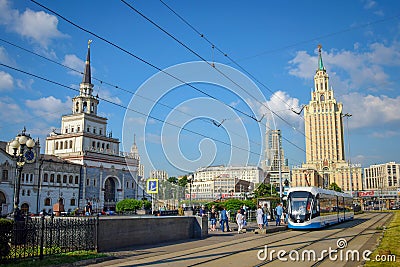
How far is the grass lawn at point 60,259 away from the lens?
472 inches

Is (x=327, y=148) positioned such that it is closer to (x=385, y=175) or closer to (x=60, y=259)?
(x=385, y=175)

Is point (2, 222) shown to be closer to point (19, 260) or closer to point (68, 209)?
point (19, 260)

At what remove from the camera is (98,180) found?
237 feet

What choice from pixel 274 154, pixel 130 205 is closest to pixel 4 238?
pixel 130 205

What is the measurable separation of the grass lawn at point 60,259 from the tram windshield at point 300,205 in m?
16.3

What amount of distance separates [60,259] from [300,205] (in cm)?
1835

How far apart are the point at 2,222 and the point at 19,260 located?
142cm

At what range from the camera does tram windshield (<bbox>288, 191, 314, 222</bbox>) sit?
27.0 meters

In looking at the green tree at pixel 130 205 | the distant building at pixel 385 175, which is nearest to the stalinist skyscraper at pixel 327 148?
the distant building at pixel 385 175

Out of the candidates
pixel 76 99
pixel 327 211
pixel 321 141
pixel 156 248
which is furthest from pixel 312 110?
pixel 156 248

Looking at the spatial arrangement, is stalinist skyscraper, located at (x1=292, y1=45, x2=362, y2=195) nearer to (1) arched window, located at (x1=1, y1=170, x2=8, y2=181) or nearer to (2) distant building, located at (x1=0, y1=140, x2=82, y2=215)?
(2) distant building, located at (x1=0, y1=140, x2=82, y2=215)

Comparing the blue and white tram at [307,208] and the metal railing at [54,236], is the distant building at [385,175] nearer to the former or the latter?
the blue and white tram at [307,208]

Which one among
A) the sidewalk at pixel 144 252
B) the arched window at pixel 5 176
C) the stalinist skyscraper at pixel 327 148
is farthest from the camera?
→ the stalinist skyscraper at pixel 327 148

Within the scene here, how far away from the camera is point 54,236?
588 inches
